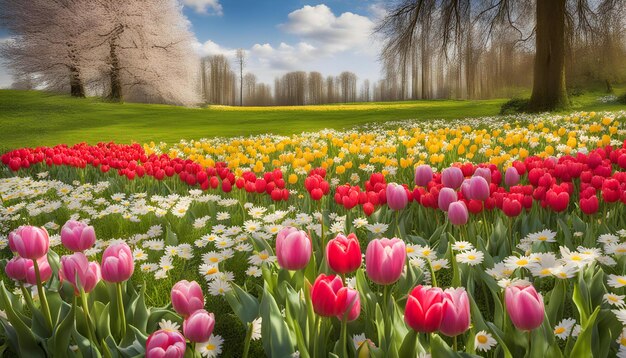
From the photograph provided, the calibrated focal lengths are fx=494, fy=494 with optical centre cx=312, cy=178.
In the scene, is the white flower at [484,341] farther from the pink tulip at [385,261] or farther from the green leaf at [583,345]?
the pink tulip at [385,261]

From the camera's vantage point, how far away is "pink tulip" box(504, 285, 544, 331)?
57.2 inches

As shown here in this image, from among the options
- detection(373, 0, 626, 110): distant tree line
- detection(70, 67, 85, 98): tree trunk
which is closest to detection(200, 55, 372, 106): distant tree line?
detection(70, 67, 85, 98): tree trunk

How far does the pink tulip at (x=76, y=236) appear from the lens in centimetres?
208

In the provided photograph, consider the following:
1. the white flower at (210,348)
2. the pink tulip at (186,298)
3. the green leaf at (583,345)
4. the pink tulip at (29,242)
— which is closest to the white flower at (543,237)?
the green leaf at (583,345)

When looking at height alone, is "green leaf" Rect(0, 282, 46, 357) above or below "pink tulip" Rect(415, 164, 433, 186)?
below

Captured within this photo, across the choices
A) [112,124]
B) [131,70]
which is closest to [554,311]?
[112,124]

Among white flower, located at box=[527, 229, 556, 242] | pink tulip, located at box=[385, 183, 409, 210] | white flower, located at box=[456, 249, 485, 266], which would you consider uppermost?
pink tulip, located at box=[385, 183, 409, 210]

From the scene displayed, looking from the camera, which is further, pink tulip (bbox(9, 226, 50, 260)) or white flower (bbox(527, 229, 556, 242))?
white flower (bbox(527, 229, 556, 242))

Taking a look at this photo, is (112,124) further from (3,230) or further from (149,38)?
(3,230)

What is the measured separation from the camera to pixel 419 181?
3.76 meters

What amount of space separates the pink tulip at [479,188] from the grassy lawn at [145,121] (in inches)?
539

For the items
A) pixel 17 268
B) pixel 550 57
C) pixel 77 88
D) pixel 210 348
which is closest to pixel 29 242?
pixel 17 268

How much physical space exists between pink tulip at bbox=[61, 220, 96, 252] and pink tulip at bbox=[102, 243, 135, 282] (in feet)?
1.11

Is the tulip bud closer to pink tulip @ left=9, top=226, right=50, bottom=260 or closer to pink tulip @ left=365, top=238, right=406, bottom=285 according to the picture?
pink tulip @ left=365, top=238, right=406, bottom=285
